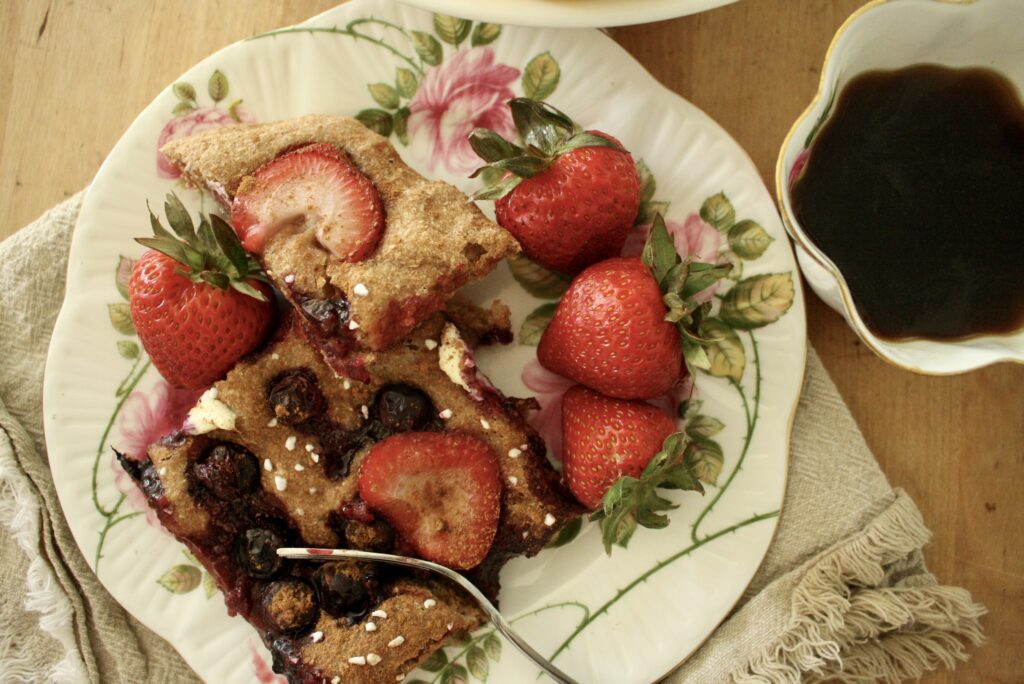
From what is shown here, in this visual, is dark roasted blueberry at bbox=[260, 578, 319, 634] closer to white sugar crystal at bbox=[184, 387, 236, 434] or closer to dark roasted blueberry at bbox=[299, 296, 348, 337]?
white sugar crystal at bbox=[184, 387, 236, 434]

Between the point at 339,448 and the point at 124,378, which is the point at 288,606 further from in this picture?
the point at 124,378

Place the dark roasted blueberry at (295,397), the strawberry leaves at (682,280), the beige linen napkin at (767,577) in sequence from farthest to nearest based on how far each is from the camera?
the beige linen napkin at (767,577), the dark roasted blueberry at (295,397), the strawberry leaves at (682,280)

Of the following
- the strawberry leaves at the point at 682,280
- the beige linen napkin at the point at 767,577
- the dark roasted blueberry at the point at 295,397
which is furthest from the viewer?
the beige linen napkin at the point at 767,577

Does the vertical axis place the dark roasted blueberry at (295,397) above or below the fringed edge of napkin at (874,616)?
above

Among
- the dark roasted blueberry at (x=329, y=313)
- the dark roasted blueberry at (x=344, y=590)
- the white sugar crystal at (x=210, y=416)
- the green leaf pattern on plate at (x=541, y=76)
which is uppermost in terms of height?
the green leaf pattern on plate at (x=541, y=76)

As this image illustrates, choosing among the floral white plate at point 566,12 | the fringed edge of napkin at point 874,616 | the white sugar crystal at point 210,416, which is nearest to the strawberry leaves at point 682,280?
the floral white plate at point 566,12

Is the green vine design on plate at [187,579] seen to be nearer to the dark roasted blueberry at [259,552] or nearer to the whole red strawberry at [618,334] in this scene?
the dark roasted blueberry at [259,552]

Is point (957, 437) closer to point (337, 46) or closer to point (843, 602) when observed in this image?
point (843, 602)

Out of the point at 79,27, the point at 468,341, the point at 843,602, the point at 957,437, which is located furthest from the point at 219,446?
the point at 957,437
